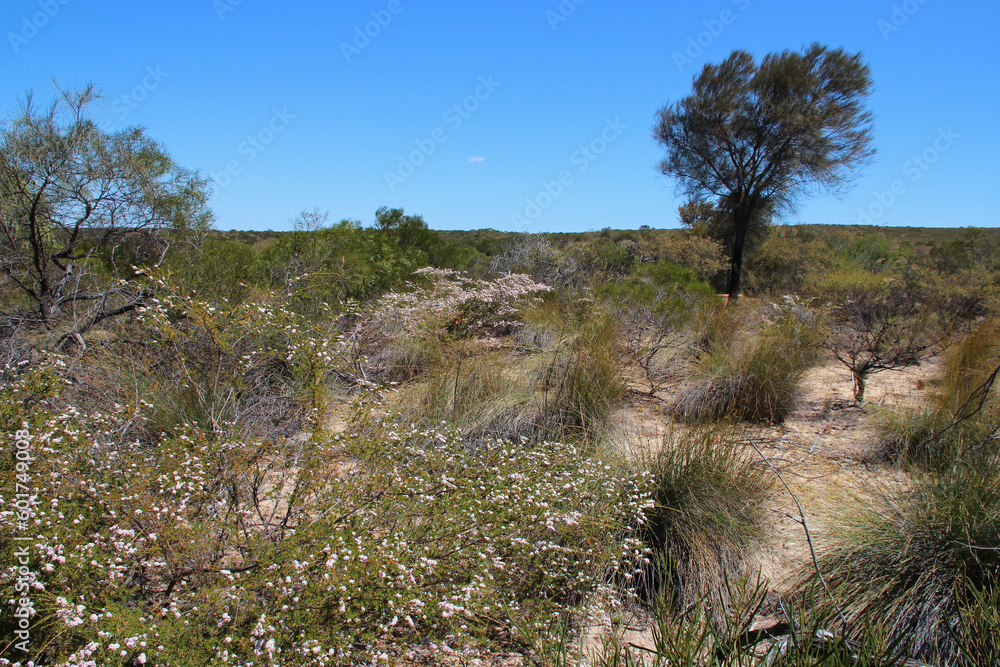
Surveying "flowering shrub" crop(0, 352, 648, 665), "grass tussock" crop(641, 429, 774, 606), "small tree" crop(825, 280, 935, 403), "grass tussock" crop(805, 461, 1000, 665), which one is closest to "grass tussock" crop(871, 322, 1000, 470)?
"grass tussock" crop(805, 461, 1000, 665)

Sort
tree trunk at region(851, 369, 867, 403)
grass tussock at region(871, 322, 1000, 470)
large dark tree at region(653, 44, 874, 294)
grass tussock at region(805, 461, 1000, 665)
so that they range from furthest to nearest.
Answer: large dark tree at region(653, 44, 874, 294) → tree trunk at region(851, 369, 867, 403) → grass tussock at region(871, 322, 1000, 470) → grass tussock at region(805, 461, 1000, 665)

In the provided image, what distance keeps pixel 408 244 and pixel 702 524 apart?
9.62 meters

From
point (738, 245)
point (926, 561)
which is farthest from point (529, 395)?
point (738, 245)

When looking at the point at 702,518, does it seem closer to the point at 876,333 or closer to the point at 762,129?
the point at 876,333

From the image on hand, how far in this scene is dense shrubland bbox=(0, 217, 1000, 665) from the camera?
1.96m

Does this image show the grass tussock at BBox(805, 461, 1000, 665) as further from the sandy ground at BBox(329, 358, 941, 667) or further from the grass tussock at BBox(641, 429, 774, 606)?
the grass tussock at BBox(641, 429, 774, 606)

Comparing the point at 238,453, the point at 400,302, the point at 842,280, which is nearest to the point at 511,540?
the point at 238,453

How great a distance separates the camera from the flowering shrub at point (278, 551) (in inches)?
74.2

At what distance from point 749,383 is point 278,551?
4.60 meters

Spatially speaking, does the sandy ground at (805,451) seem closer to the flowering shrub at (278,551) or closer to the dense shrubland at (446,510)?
the dense shrubland at (446,510)

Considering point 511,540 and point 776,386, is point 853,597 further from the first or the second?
point 776,386

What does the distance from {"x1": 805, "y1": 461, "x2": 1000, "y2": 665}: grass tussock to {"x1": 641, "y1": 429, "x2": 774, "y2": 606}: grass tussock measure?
39 centimetres

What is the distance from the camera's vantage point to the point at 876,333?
733cm

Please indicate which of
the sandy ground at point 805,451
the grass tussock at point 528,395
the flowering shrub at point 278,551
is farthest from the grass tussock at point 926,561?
the grass tussock at point 528,395
